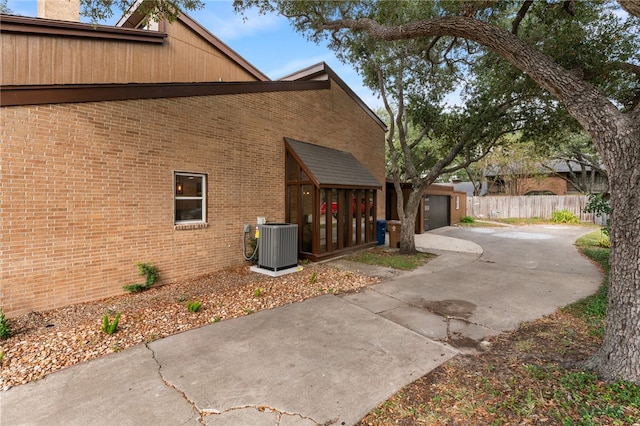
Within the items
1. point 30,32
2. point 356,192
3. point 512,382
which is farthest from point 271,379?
point 30,32

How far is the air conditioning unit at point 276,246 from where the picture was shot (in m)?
7.89

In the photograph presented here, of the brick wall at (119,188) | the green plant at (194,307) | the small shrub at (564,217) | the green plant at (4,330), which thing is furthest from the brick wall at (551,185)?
the green plant at (4,330)

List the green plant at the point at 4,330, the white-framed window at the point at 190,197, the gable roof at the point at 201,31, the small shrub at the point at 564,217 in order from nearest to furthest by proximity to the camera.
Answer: the green plant at the point at 4,330 < the white-framed window at the point at 190,197 < the gable roof at the point at 201,31 < the small shrub at the point at 564,217

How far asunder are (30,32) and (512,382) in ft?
36.8

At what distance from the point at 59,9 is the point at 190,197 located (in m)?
7.47

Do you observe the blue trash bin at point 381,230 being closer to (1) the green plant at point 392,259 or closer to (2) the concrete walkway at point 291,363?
(1) the green plant at point 392,259

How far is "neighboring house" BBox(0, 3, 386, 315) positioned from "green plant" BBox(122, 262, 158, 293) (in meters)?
0.13

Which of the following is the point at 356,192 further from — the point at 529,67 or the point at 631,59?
the point at 631,59

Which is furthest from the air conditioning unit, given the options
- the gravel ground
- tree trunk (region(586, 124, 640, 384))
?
tree trunk (region(586, 124, 640, 384))

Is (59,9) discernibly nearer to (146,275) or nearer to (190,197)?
(190,197)

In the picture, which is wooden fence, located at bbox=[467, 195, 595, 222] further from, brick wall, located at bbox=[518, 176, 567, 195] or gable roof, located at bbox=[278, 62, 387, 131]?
gable roof, located at bbox=[278, 62, 387, 131]

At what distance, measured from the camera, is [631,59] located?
288 inches

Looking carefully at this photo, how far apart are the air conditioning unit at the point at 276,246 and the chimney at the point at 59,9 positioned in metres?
8.76

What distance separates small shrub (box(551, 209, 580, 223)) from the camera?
22367 mm
